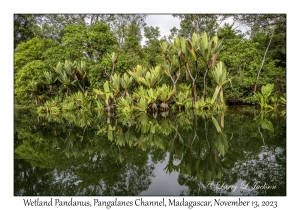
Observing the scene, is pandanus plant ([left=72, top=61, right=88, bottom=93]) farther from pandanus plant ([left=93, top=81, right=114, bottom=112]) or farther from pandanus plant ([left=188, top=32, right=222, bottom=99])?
pandanus plant ([left=188, top=32, right=222, bottom=99])

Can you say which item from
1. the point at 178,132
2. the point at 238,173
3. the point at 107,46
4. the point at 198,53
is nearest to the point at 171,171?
the point at 238,173

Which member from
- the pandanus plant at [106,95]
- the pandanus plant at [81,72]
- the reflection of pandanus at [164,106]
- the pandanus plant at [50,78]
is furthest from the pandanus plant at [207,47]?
the pandanus plant at [50,78]

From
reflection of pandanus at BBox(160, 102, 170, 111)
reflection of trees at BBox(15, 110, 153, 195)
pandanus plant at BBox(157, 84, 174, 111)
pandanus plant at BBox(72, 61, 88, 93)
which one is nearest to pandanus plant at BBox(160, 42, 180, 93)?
pandanus plant at BBox(157, 84, 174, 111)

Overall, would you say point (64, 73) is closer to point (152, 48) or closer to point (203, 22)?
point (152, 48)

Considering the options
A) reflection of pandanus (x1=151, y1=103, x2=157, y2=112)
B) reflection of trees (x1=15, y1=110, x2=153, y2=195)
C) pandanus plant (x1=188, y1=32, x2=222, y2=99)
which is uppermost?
pandanus plant (x1=188, y1=32, x2=222, y2=99)

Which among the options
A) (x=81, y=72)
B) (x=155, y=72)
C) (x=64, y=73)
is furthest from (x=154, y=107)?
(x=64, y=73)

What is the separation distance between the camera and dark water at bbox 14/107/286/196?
2.59 m

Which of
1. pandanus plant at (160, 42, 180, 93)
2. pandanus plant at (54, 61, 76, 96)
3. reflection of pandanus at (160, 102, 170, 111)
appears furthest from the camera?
pandanus plant at (54, 61, 76, 96)

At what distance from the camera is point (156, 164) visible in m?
3.40

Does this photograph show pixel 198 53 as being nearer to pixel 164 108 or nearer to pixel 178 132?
pixel 164 108

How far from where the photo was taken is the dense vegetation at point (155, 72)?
435 inches

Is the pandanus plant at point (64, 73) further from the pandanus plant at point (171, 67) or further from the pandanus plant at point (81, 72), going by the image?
the pandanus plant at point (171, 67)

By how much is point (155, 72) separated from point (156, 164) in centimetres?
846

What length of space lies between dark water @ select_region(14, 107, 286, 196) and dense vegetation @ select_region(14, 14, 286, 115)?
5.97 metres
